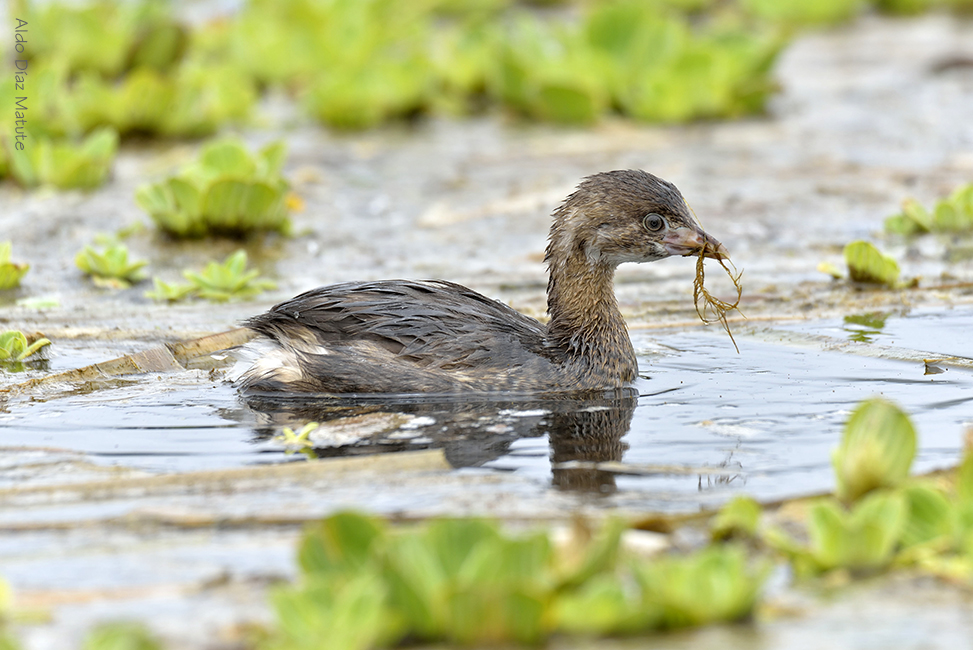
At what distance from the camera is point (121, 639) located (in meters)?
2.57

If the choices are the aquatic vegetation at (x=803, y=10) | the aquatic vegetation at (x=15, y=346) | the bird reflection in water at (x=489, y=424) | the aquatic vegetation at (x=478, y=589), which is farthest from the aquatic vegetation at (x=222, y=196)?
the aquatic vegetation at (x=803, y=10)

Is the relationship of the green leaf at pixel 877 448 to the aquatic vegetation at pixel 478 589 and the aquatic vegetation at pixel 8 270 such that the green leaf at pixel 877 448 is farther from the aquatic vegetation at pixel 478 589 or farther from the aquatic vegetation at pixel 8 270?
the aquatic vegetation at pixel 8 270

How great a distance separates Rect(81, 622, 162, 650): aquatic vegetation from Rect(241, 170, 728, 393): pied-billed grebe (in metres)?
2.72

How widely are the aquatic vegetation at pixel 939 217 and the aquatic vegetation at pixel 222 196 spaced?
3.72 meters

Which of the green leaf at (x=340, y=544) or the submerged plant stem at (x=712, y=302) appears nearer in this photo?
the green leaf at (x=340, y=544)

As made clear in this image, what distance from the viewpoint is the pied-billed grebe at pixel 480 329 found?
5.33 m

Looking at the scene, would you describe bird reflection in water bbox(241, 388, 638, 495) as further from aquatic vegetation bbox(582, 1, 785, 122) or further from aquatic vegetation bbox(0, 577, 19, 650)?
aquatic vegetation bbox(582, 1, 785, 122)

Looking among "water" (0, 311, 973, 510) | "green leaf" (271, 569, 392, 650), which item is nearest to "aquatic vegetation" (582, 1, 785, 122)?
"water" (0, 311, 973, 510)

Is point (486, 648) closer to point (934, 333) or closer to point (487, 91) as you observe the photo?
point (934, 333)

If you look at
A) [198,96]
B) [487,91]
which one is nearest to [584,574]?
[198,96]

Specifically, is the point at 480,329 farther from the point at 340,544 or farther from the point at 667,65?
the point at 667,65

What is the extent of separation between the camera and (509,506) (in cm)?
370

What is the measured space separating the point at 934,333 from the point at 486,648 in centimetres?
373

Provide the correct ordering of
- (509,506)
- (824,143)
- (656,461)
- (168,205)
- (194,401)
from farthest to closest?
(824,143), (168,205), (194,401), (656,461), (509,506)
